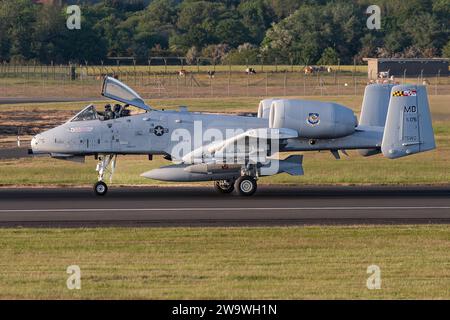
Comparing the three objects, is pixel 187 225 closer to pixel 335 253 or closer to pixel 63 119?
pixel 335 253

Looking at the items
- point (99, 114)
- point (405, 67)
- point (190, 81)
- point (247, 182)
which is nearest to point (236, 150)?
point (247, 182)

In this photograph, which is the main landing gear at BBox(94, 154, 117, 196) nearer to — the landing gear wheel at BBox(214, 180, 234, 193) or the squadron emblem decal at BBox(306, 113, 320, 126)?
the landing gear wheel at BBox(214, 180, 234, 193)

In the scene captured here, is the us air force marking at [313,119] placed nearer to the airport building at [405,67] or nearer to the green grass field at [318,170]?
the green grass field at [318,170]

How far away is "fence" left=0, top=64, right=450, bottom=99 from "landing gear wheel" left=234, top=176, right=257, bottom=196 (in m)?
41.2

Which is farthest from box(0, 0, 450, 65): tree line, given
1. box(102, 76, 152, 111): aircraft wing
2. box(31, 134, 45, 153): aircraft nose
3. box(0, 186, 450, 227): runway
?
box(0, 186, 450, 227): runway

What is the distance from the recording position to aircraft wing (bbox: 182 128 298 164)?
24250mm

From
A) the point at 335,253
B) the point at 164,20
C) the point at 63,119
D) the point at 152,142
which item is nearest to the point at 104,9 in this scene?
the point at 164,20

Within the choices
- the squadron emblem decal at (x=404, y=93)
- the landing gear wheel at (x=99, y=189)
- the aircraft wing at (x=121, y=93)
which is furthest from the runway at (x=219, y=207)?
the squadron emblem decal at (x=404, y=93)

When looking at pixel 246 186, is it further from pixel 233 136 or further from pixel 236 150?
pixel 233 136

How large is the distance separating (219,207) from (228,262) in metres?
6.90

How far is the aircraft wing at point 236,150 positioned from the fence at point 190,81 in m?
41.1

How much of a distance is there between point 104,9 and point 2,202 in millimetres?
98307

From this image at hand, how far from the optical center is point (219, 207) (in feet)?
74.7

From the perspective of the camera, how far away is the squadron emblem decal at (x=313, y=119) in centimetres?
2455
